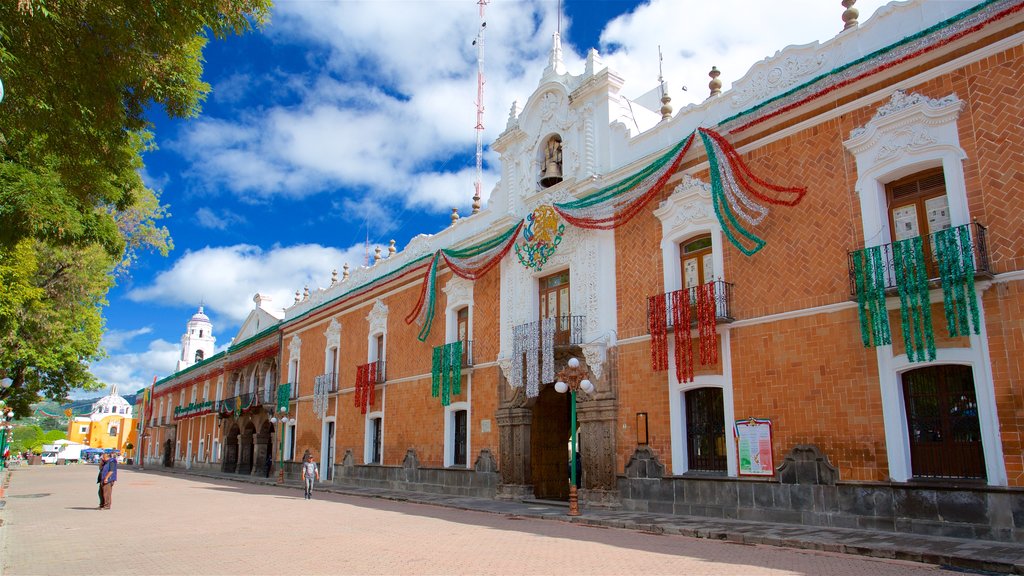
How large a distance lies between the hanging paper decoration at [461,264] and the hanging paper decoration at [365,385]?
2.75 m

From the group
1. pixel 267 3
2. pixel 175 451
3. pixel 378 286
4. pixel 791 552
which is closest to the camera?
pixel 267 3

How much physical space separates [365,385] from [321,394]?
13.9ft

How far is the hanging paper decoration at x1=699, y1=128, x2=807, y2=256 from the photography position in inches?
513

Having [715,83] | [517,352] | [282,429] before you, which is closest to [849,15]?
[715,83]

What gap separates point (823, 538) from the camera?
9914 mm

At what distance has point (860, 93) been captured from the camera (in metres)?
11.9

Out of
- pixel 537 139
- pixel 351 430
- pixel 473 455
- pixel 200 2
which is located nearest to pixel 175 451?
pixel 351 430

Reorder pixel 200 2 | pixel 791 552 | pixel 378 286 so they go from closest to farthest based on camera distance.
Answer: pixel 200 2, pixel 791 552, pixel 378 286

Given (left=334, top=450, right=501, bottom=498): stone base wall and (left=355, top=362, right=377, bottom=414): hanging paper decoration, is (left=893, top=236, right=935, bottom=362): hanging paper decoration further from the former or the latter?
(left=355, top=362, right=377, bottom=414): hanging paper decoration

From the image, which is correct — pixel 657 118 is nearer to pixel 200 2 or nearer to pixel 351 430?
pixel 200 2

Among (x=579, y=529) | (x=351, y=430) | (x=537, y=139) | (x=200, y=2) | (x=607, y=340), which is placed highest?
(x=537, y=139)

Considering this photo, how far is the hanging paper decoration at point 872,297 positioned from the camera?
10852mm

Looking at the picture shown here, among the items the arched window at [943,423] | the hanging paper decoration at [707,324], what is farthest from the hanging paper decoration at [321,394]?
the arched window at [943,423]

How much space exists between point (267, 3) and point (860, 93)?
9591mm
